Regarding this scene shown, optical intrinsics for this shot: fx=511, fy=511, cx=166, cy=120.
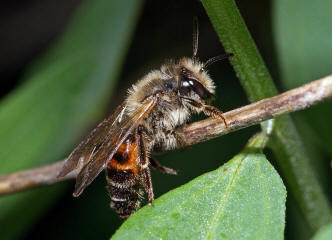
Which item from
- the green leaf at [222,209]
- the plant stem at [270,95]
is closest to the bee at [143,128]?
the plant stem at [270,95]

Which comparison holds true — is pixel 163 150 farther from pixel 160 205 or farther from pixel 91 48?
pixel 91 48

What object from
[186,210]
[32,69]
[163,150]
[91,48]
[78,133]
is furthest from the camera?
[32,69]

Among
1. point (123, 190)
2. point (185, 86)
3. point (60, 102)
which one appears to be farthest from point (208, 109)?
point (60, 102)

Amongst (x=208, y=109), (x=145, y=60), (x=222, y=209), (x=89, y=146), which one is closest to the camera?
(x=222, y=209)

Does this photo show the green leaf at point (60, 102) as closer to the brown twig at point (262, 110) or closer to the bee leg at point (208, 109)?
the bee leg at point (208, 109)

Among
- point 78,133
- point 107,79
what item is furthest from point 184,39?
point 78,133

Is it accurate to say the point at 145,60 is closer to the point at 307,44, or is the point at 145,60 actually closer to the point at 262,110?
the point at 307,44
